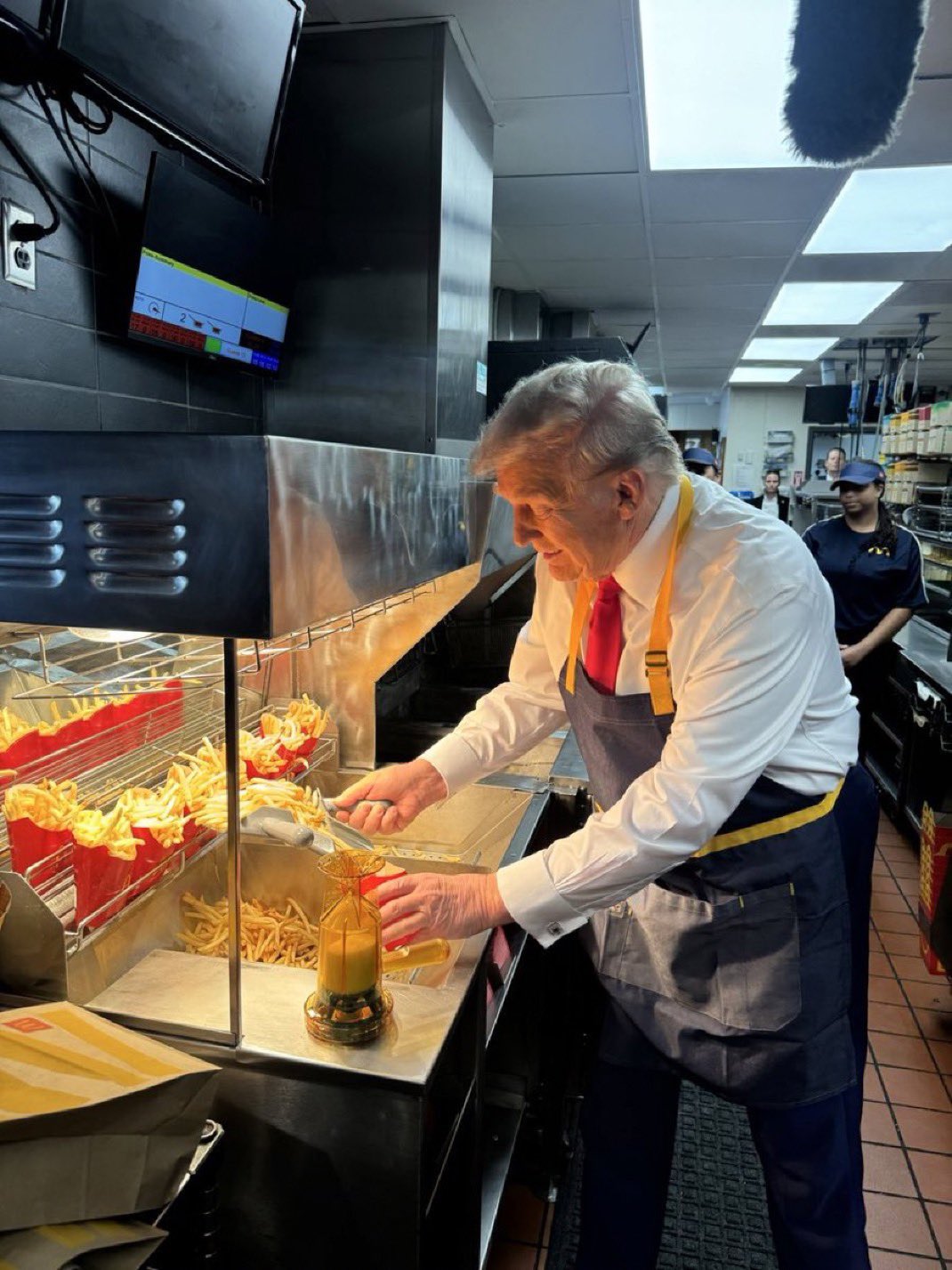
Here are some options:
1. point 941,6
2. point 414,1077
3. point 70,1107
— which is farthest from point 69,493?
point 941,6

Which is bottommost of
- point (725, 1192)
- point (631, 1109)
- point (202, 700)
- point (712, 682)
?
point (725, 1192)

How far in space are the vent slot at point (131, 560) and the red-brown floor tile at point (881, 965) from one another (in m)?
3.29

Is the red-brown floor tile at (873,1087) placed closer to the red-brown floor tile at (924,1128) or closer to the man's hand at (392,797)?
the red-brown floor tile at (924,1128)

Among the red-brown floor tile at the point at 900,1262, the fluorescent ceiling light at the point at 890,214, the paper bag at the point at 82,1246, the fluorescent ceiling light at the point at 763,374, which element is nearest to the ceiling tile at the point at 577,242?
the fluorescent ceiling light at the point at 890,214

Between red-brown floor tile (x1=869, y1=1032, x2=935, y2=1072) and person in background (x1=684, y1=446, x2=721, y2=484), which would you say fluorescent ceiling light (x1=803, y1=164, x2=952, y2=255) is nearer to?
person in background (x1=684, y1=446, x2=721, y2=484)

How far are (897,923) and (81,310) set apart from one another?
3700 millimetres

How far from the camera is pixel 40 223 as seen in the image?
72.7 inches

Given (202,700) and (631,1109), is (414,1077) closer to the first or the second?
(631,1109)

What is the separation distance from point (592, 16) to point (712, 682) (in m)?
1.96

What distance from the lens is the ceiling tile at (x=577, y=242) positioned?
4.30 m

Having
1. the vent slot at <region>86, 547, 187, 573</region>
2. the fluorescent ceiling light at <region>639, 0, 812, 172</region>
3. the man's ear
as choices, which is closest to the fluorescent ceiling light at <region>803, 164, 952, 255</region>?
the fluorescent ceiling light at <region>639, 0, 812, 172</region>

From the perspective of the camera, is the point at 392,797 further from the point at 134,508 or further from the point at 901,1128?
the point at 901,1128

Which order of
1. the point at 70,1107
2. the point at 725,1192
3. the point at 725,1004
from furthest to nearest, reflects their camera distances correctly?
the point at 725,1192 → the point at 725,1004 → the point at 70,1107

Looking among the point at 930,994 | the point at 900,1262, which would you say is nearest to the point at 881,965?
the point at 930,994
